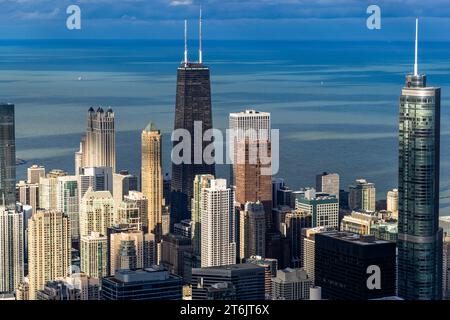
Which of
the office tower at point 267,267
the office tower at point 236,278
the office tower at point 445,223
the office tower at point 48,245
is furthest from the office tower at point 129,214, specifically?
the office tower at point 445,223

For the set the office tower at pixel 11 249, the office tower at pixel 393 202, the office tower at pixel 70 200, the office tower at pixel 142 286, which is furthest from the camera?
the office tower at pixel 70 200

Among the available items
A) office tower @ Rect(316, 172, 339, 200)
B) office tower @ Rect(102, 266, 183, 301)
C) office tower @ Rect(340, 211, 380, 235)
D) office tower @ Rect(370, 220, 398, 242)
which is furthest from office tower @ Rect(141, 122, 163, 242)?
office tower @ Rect(102, 266, 183, 301)

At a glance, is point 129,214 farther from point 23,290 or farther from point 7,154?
point 23,290

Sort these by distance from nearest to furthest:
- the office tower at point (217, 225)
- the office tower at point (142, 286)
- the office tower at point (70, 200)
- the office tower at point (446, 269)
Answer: the office tower at point (142, 286), the office tower at point (446, 269), the office tower at point (217, 225), the office tower at point (70, 200)

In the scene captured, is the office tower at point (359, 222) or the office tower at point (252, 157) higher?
the office tower at point (252, 157)

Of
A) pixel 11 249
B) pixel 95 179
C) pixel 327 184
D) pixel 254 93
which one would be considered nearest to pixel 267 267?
pixel 327 184

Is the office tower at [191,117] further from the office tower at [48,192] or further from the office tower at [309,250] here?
the office tower at [309,250]

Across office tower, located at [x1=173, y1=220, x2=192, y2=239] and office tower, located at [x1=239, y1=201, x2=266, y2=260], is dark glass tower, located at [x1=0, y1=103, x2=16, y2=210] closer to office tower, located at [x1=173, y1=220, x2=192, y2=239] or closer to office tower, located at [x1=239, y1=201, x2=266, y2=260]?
office tower, located at [x1=173, y1=220, x2=192, y2=239]
